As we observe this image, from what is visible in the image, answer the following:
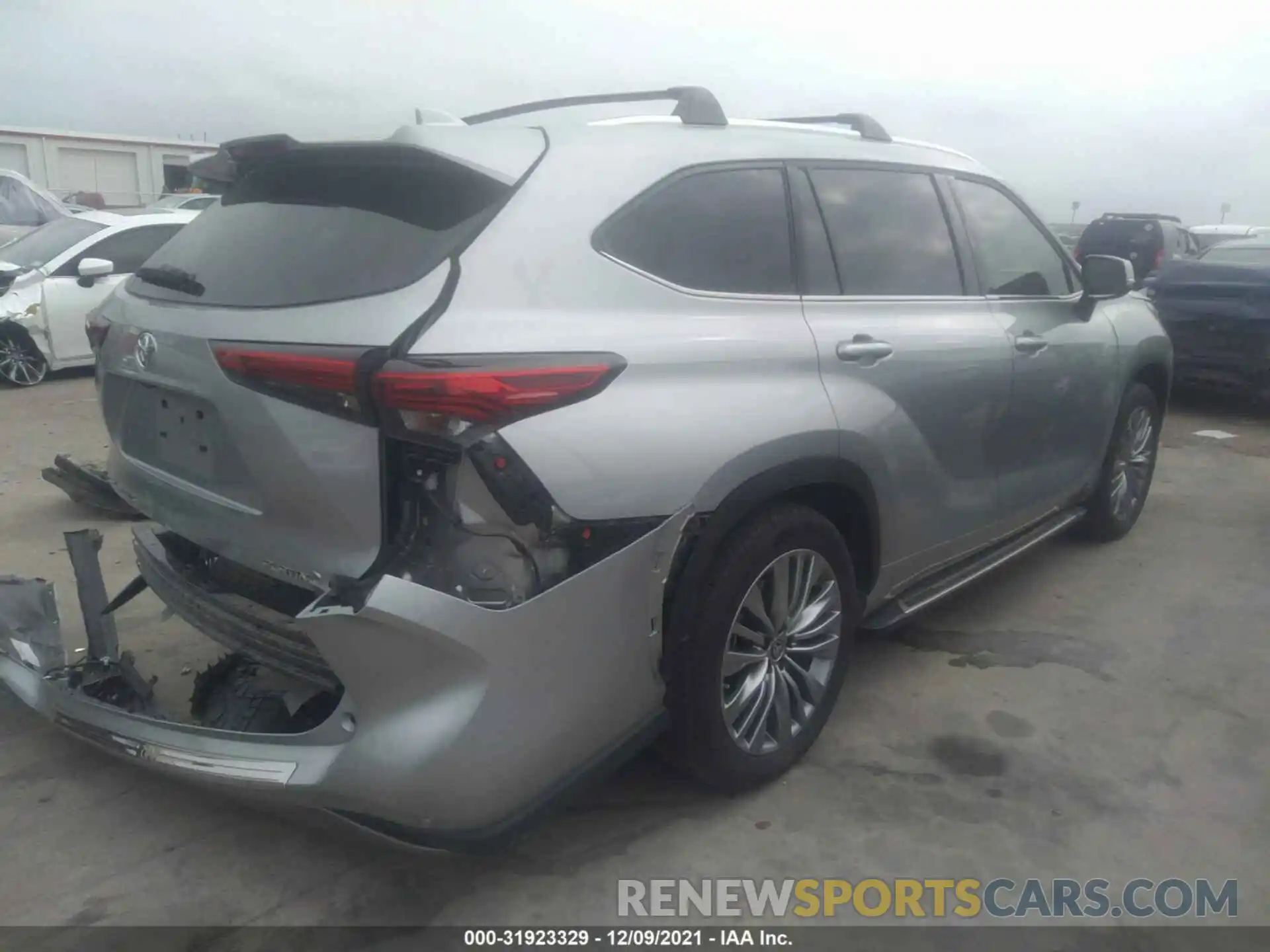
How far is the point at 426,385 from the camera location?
2.03m

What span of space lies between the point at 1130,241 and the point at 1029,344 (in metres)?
15.4

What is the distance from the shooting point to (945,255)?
3.53 meters

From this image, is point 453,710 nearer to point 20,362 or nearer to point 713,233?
point 713,233

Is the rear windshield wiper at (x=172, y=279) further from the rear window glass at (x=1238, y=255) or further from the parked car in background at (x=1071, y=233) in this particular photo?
the parked car in background at (x=1071, y=233)

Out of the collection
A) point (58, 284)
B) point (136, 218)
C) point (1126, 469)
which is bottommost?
point (58, 284)

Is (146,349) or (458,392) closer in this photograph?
(458,392)

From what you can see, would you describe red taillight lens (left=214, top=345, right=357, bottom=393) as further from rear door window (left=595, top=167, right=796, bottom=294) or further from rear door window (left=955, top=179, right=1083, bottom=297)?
rear door window (left=955, top=179, right=1083, bottom=297)

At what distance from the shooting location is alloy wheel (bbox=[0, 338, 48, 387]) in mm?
9094

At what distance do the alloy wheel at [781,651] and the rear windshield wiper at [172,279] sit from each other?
1.60 m

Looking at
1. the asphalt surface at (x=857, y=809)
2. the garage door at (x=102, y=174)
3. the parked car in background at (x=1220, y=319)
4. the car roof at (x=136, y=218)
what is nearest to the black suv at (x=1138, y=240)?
the parked car in background at (x=1220, y=319)

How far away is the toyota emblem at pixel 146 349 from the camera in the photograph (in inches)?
98.2

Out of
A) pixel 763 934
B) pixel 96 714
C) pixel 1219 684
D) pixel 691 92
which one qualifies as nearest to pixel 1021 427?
pixel 1219 684

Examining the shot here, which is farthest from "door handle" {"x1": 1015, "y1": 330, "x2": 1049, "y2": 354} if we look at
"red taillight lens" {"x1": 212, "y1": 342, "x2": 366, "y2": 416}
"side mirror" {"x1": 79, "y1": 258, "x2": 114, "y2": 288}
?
"side mirror" {"x1": 79, "y1": 258, "x2": 114, "y2": 288}

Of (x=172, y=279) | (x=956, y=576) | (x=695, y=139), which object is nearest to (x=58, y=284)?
(x=172, y=279)
